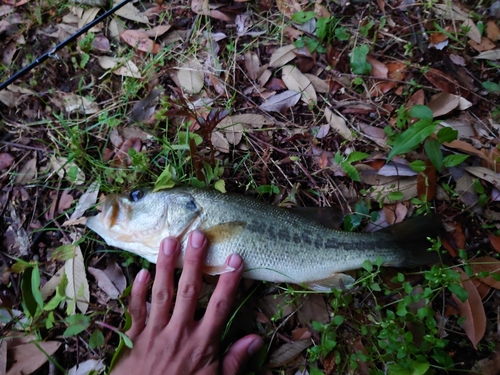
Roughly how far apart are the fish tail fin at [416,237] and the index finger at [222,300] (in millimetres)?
1125

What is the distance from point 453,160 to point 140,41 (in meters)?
2.91

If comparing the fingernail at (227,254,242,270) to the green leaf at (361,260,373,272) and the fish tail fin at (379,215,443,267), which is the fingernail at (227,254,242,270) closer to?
the green leaf at (361,260,373,272)

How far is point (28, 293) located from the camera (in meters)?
2.19

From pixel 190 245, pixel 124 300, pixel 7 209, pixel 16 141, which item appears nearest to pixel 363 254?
pixel 190 245

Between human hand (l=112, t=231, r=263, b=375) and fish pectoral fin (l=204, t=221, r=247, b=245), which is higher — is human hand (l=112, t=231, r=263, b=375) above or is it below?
below

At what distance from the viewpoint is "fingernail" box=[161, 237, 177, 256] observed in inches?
93.2

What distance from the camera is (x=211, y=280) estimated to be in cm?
267

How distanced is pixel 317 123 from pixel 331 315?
5.16ft

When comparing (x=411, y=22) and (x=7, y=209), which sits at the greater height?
(x=411, y=22)

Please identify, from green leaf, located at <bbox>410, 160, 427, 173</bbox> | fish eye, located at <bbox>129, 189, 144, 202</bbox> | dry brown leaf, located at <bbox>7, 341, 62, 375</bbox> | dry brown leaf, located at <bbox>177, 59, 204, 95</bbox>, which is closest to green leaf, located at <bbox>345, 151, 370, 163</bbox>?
green leaf, located at <bbox>410, 160, 427, 173</bbox>

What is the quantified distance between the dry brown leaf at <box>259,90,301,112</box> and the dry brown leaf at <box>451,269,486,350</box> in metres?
1.90

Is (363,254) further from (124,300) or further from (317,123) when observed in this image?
(124,300)

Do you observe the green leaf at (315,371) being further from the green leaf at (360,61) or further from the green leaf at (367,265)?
the green leaf at (360,61)

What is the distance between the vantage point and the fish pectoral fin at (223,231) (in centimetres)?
242
